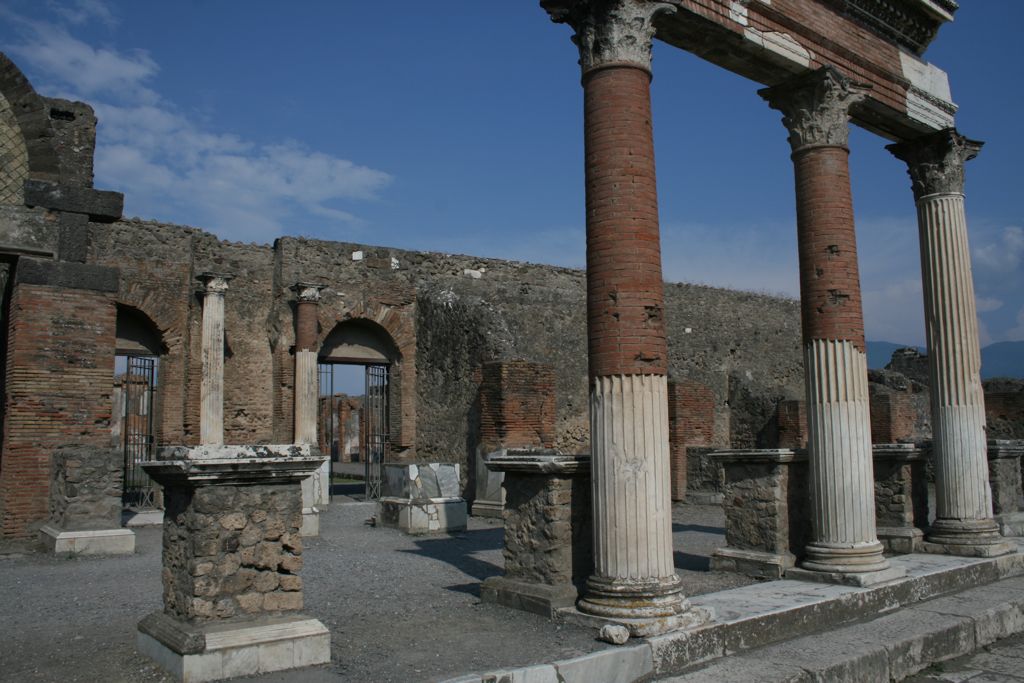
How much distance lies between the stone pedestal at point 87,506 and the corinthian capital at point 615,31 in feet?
22.0

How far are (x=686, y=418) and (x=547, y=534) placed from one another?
10327 millimetres

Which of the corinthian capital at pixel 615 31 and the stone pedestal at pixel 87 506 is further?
the stone pedestal at pixel 87 506

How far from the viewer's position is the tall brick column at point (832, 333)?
6.48 metres

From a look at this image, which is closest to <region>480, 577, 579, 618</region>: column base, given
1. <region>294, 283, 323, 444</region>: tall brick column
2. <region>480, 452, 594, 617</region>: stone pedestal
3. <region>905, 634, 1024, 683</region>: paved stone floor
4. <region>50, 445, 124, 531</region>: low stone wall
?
<region>480, 452, 594, 617</region>: stone pedestal

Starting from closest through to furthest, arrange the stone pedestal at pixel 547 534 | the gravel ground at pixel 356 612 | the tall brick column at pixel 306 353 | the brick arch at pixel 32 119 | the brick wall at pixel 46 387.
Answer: the gravel ground at pixel 356 612 < the stone pedestal at pixel 547 534 < the brick wall at pixel 46 387 < the brick arch at pixel 32 119 < the tall brick column at pixel 306 353

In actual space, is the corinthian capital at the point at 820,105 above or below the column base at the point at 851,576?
above

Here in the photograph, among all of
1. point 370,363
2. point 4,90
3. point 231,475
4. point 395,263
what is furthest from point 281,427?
point 231,475

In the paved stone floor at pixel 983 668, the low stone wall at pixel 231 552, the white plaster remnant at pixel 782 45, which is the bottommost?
the paved stone floor at pixel 983 668

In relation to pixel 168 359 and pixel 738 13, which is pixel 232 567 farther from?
pixel 168 359

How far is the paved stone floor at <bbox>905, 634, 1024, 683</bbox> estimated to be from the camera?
5047 mm

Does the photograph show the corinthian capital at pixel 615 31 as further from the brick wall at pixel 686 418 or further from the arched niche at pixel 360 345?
the arched niche at pixel 360 345

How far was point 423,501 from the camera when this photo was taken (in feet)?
35.1

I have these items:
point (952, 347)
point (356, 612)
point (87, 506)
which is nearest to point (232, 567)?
point (356, 612)

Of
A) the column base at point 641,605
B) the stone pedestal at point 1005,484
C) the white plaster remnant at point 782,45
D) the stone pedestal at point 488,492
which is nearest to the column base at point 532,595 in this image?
the column base at point 641,605
